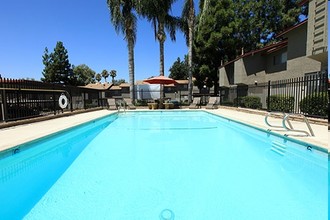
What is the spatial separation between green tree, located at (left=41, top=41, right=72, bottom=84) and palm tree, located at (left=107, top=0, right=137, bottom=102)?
957 inches

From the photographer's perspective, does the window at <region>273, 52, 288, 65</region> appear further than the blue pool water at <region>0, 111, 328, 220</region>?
Yes

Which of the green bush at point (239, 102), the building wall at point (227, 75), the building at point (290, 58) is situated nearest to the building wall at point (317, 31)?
the building at point (290, 58)

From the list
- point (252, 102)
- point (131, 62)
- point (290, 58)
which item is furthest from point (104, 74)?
point (290, 58)

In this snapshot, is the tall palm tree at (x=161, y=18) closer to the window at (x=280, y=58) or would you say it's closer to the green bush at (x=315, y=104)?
the window at (x=280, y=58)

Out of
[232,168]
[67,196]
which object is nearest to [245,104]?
[232,168]

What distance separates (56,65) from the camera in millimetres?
37062

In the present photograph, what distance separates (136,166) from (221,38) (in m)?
22.1

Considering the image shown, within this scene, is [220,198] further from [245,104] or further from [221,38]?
[221,38]

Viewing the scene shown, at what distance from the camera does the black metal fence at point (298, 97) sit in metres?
7.65

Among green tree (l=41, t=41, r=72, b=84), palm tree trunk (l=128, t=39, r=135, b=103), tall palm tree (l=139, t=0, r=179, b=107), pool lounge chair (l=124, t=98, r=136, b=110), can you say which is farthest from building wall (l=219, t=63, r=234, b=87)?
Result: green tree (l=41, t=41, r=72, b=84)

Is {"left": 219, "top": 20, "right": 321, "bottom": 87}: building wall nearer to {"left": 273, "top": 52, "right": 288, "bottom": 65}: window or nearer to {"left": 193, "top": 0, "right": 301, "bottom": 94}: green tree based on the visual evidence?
{"left": 273, "top": 52, "right": 288, "bottom": 65}: window

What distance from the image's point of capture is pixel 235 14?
25.3m

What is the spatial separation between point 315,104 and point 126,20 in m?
15.3

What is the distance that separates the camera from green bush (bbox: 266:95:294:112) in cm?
1015
